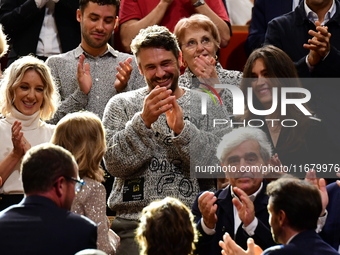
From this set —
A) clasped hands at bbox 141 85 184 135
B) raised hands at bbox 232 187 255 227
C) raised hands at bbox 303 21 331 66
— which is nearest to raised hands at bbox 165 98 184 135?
clasped hands at bbox 141 85 184 135

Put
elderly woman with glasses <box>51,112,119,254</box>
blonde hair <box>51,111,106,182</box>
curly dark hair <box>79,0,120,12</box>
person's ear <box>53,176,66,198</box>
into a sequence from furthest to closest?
curly dark hair <box>79,0,120,12</box> < blonde hair <box>51,111,106,182</box> < elderly woman with glasses <box>51,112,119,254</box> < person's ear <box>53,176,66,198</box>

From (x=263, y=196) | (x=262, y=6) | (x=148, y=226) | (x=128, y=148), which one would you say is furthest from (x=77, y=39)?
(x=148, y=226)

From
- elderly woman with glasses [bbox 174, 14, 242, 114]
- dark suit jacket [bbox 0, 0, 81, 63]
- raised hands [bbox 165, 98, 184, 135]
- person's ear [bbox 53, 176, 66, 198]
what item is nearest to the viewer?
person's ear [bbox 53, 176, 66, 198]

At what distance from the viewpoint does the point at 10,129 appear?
4.81 metres

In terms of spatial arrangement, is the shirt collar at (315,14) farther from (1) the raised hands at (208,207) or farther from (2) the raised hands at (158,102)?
(1) the raised hands at (208,207)

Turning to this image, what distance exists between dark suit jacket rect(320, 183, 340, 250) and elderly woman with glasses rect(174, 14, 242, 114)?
1.06m

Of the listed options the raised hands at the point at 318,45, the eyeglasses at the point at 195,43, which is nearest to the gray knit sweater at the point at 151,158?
the eyeglasses at the point at 195,43

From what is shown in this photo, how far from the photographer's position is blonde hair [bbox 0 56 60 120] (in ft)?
16.0

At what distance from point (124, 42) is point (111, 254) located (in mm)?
2487

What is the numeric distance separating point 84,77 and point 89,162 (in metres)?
1.44

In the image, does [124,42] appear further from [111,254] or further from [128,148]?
[111,254]

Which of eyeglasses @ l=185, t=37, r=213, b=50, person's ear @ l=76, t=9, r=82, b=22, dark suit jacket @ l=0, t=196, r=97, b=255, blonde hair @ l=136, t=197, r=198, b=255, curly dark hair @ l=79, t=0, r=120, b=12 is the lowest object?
blonde hair @ l=136, t=197, r=198, b=255

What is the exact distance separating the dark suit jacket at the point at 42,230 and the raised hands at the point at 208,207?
963 mm

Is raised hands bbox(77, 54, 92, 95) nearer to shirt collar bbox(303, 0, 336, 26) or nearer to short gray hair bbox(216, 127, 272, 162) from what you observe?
short gray hair bbox(216, 127, 272, 162)
